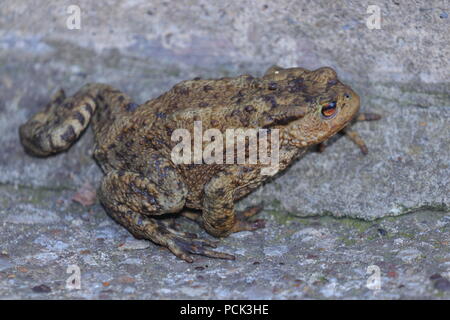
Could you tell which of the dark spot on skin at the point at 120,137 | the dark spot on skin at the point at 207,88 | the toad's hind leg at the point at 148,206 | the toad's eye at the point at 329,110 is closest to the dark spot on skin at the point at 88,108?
the dark spot on skin at the point at 120,137

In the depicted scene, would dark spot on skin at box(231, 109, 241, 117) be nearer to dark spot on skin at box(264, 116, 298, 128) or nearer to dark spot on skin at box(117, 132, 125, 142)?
dark spot on skin at box(264, 116, 298, 128)

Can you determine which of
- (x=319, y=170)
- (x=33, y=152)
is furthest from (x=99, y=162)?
(x=319, y=170)

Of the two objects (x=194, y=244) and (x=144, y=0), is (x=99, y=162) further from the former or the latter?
(x=144, y=0)

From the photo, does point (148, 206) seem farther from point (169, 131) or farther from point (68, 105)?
point (68, 105)

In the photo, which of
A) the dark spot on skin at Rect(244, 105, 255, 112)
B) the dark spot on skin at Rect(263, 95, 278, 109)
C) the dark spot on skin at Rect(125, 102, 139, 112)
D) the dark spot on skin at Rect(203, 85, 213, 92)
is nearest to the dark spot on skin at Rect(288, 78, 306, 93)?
the dark spot on skin at Rect(263, 95, 278, 109)

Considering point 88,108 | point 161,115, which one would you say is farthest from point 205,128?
point 88,108

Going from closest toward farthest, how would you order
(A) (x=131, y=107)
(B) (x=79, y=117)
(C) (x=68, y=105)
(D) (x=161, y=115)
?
(D) (x=161, y=115) → (A) (x=131, y=107) → (B) (x=79, y=117) → (C) (x=68, y=105)
